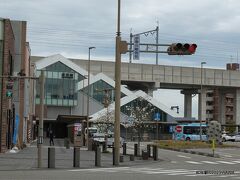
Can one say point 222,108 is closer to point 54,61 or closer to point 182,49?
point 54,61

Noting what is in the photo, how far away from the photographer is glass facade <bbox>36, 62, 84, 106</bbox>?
90688 mm

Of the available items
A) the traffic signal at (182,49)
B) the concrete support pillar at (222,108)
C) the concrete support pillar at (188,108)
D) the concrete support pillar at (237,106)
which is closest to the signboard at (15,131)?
the traffic signal at (182,49)

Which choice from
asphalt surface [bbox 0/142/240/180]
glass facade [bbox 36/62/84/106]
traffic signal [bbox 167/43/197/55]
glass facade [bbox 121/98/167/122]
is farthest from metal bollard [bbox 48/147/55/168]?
glass facade [bbox 36/62/84/106]

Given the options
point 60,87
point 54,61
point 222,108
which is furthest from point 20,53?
point 222,108

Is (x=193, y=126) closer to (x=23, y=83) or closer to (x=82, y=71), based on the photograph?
(x=82, y=71)

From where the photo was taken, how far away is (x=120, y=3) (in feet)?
91.0

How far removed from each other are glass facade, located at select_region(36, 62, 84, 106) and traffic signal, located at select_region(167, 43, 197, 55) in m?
66.9

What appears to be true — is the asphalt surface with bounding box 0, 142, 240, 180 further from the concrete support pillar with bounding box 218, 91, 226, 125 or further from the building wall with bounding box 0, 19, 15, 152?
the concrete support pillar with bounding box 218, 91, 226, 125

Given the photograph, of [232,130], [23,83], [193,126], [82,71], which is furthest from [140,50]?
[232,130]

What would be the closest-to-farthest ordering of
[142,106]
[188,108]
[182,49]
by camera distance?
1. [182,49]
2. [142,106]
3. [188,108]

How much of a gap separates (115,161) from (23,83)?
21843 mm

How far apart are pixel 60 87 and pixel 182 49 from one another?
68722 millimetres

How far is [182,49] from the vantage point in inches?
957

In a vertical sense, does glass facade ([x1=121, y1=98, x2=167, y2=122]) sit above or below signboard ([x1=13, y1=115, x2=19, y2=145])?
above
